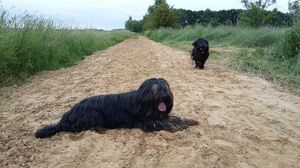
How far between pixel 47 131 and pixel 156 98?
65.0 inches

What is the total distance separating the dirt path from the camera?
528 cm

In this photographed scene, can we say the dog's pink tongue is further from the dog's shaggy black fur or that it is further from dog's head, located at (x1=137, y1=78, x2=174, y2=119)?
the dog's shaggy black fur

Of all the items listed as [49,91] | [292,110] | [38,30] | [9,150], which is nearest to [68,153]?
[9,150]

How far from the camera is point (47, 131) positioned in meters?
6.35

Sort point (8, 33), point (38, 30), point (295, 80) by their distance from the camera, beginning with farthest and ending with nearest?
point (38, 30)
point (8, 33)
point (295, 80)

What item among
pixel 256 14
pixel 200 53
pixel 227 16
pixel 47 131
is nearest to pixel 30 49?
pixel 200 53

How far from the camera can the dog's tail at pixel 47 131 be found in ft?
20.8

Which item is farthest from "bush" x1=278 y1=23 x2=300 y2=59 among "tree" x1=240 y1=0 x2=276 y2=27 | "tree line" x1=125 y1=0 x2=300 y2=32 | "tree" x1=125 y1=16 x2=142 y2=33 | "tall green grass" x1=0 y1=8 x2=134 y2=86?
"tree" x1=125 y1=16 x2=142 y2=33

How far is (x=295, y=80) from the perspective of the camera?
11.0 m

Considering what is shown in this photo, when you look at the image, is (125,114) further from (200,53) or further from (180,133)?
(200,53)

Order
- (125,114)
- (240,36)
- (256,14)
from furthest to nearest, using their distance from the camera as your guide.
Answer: (256,14)
(240,36)
(125,114)

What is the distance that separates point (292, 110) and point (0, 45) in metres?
7.15

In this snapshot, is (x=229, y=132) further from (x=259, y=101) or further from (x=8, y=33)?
(x=8, y=33)

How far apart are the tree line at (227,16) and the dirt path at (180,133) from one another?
7322mm
